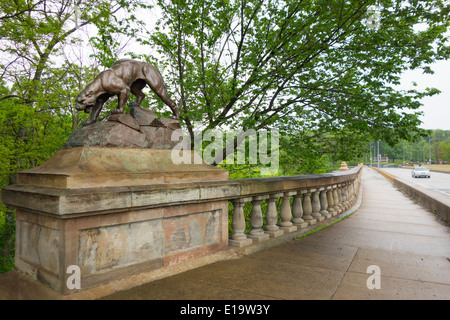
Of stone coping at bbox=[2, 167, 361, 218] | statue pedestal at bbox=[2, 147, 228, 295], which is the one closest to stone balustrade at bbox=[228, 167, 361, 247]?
stone coping at bbox=[2, 167, 361, 218]

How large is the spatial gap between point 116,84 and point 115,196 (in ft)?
4.93

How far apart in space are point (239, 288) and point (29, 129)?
11958mm

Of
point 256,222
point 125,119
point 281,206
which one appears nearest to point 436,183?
point 281,206

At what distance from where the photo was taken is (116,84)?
3492 mm

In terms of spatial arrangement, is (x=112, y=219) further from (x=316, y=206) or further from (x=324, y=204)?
(x=324, y=204)

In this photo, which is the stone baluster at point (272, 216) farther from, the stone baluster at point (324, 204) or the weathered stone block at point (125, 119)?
the weathered stone block at point (125, 119)

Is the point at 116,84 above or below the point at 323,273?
above

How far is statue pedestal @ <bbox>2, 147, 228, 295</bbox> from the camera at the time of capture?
254cm

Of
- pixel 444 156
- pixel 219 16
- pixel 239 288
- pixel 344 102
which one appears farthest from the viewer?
pixel 444 156

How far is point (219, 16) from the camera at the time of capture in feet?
23.7

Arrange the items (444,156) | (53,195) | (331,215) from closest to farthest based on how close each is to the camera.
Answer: (53,195), (331,215), (444,156)
